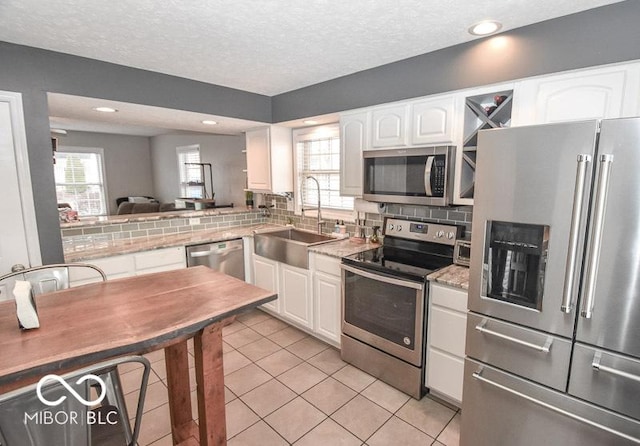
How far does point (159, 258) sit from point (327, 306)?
1.64 meters

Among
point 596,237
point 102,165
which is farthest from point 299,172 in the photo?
point 102,165

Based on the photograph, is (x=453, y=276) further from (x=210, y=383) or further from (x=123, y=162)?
(x=123, y=162)

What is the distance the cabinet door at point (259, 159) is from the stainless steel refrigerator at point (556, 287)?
257 cm

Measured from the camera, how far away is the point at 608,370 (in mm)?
1342

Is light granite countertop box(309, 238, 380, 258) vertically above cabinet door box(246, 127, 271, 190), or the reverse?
cabinet door box(246, 127, 271, 190)

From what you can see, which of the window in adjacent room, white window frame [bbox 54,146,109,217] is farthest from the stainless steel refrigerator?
white window frame [bbox 54,146,109,217]

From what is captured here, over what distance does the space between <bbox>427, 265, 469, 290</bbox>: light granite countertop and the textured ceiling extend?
59.2 inches

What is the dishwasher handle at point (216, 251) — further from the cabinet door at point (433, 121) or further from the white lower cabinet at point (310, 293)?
the cabinet door at point (433, 121)

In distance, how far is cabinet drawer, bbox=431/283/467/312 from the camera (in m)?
2.02

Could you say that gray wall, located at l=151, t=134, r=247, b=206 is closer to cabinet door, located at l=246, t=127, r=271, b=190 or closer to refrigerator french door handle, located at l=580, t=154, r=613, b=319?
cabinet door, located at l=246, t=127, r=271, b=190

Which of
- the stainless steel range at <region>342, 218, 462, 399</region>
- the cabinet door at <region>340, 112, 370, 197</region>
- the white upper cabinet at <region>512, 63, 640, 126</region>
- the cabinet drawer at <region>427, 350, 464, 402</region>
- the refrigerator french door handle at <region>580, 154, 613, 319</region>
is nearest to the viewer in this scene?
the refrigerator french door handle at <region>580, 154, 613, 319</region>

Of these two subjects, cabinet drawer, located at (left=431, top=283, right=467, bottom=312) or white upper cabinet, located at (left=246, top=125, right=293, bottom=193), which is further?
white upper cabinet, located at (left=246, top=125, right=293, bottom=193)

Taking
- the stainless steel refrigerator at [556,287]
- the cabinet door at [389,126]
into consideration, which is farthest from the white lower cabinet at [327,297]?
the stainless steel refrigerator at [556,287]

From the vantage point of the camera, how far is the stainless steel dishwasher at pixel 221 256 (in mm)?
3326
